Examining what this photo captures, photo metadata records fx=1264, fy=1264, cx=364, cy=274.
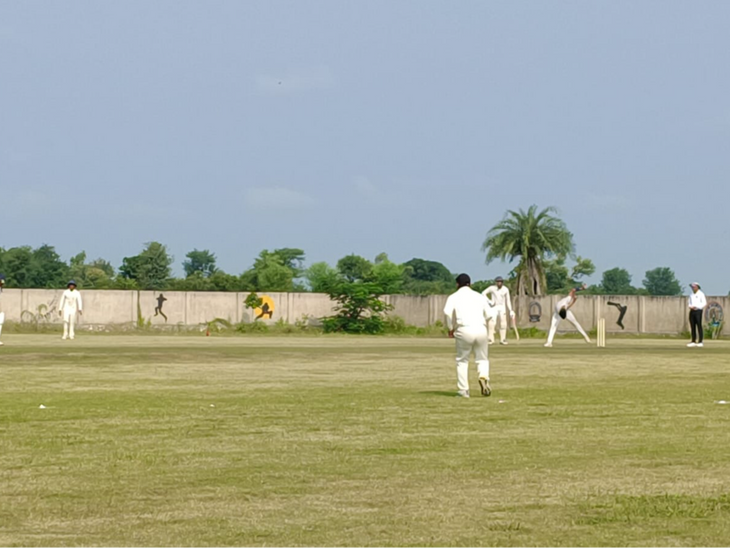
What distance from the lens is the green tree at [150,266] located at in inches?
4633

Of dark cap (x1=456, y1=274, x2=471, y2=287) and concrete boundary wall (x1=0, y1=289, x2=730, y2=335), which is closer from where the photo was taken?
dark cap (x1=456, y1=274, x2=471, y2=287)

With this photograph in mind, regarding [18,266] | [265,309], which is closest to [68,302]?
[265,309]

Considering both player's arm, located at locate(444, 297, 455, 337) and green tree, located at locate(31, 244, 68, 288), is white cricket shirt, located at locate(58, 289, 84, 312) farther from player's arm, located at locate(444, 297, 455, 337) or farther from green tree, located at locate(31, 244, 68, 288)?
green tree, located at locate(31, 244, 68, 288)

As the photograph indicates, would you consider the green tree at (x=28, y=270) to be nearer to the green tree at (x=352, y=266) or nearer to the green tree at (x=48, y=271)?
the green tree at (x=48, y=271)

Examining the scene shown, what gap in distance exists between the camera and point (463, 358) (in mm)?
18719

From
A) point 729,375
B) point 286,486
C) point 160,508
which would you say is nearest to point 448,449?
point 286,486

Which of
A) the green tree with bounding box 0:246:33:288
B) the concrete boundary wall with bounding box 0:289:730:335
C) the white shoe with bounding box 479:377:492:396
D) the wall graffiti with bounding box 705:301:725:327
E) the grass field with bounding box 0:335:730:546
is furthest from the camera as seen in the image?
the green tree with bounding box 0:246:33:288

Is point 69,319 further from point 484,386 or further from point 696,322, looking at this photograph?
point 484,386

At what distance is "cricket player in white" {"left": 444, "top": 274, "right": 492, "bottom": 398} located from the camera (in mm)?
18594

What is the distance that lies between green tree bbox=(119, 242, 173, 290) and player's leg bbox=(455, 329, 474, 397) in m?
99.5

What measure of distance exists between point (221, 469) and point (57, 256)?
109 metres

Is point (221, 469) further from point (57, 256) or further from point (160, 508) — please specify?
point (57, 256)

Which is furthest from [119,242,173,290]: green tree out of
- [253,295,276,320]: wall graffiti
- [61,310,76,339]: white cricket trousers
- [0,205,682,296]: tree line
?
[61,310,76,339]: white cricket trousers

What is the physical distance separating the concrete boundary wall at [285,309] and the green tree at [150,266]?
51027 millimetres
